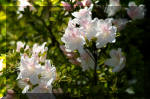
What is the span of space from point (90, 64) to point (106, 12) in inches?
19.2

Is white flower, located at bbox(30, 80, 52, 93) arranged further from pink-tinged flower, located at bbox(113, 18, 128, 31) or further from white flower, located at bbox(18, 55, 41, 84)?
pink-tinged flower, located at bbox(113, 18, 128, 31)

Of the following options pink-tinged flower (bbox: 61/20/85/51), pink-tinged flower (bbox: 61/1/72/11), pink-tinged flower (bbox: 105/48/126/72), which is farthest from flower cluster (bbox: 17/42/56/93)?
pink-tinged flower (bbox: 61/1/72/11)

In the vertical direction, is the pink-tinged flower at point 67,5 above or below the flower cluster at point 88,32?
above

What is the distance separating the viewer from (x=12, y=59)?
4.65ft

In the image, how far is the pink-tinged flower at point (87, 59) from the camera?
128 centimetres

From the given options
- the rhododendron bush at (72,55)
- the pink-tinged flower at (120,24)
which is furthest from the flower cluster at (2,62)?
the pink-tinged flower at (120,24)

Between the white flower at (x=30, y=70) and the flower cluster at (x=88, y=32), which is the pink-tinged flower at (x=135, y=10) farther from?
the white flower at (x=30, y=70)

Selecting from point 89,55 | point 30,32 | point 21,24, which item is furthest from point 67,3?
point 21,24

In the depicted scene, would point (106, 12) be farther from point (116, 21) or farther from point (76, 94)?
point (76, 94)

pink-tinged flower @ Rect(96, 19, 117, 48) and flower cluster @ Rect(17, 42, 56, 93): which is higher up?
pink-tinged flower @ Rect(96, 19, 117, 48)

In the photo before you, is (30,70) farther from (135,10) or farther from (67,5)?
(135,10)

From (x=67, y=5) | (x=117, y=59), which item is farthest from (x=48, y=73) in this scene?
(x=67, y=5)

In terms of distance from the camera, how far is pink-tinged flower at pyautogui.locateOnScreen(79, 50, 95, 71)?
50.4 inches

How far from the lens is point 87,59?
4.25ft
